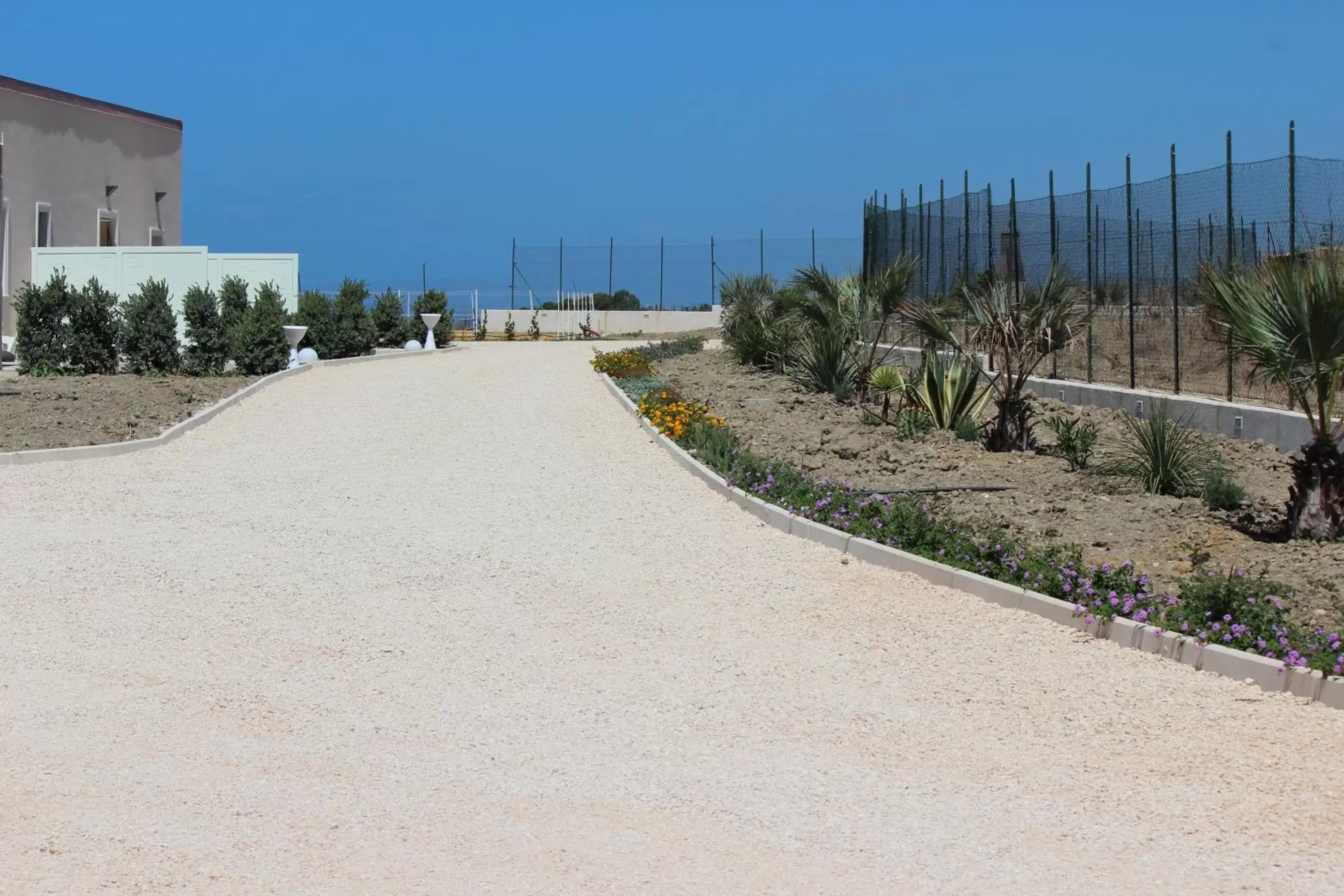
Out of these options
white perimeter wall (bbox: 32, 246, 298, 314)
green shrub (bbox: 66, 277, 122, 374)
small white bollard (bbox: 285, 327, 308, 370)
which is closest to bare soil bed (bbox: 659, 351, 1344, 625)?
small white bollard (bbox: 285, 327, 308, 370)

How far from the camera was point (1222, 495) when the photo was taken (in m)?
10.8

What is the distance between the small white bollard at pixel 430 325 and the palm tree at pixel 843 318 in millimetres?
14399

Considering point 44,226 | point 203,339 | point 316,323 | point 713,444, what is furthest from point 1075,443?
point 44,226

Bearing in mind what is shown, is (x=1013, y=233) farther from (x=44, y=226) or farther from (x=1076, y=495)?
(x=44, y=226)

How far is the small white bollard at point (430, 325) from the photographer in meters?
33.7

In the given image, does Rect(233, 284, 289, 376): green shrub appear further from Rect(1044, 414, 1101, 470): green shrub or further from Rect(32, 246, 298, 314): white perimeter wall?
Rect(1044, 414, 1101, 470): green shrub

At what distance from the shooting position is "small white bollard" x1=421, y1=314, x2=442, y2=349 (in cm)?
A: 3372

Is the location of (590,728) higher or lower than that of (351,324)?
lower

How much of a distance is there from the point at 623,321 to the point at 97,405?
1252 inches

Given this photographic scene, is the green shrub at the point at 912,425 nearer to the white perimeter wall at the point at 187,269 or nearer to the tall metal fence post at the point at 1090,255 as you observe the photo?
the tall metal fence post at the point at 1090,255

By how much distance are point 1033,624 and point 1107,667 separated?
2.94 ft

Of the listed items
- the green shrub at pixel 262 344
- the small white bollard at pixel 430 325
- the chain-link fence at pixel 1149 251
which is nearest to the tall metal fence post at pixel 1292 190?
the chain-link fence at pixel 1149 251

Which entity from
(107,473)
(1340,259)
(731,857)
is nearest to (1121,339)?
(1340,259)

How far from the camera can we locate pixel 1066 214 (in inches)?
732
